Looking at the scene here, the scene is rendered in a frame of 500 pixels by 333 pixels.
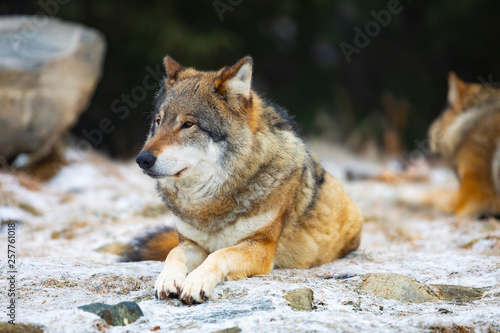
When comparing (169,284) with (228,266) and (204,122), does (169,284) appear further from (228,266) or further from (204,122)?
(204,122)

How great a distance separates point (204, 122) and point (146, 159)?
0.57 metres

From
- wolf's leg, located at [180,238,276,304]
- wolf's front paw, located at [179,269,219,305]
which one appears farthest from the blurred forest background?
wolf's front paw, located at [179,269,219,305]

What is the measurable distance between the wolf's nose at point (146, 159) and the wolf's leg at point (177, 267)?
686mm

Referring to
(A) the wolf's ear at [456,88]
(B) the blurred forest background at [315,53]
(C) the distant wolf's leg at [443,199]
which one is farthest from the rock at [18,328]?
(B) the blurred forest background at [315,53]

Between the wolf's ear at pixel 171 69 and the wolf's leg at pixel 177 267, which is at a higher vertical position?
the wolf's ear at pixel 171 69

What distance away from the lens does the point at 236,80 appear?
13.0 ft

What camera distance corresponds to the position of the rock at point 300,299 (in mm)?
3121

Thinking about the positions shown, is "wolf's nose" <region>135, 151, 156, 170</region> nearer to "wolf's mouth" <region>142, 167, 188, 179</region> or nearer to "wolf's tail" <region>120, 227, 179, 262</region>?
"wolf's mouth" <region>142, 167, 188, 179</region>

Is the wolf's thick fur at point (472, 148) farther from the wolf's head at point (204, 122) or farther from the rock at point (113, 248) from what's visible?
the rock at point (113, 248)

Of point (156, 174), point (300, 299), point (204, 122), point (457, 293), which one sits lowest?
point (300, 299)

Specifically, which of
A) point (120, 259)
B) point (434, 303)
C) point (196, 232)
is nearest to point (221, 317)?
point (196, 232)

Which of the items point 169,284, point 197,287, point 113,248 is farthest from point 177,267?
point 113,248

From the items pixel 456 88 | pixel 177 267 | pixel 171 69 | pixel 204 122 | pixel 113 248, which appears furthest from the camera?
pixel 456 88

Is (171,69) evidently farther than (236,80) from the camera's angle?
Yes
